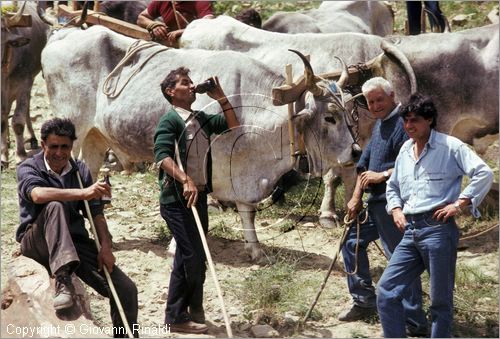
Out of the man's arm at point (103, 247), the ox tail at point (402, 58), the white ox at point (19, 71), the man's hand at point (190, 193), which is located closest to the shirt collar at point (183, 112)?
the man's hand at point (190, 193)

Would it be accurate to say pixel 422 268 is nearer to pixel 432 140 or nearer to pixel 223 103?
pixel 432 140

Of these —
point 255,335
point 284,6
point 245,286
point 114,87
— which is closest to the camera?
point 255,335

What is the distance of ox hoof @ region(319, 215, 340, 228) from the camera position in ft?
31.4

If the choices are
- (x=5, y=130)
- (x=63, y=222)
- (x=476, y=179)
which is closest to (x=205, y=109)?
(x=63, y=222)

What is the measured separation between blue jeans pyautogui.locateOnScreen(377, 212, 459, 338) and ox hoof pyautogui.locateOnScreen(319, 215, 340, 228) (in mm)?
3321

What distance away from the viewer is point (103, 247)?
20.9 feet

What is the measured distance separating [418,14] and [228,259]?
576cm

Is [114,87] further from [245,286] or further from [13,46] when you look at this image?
[13,46]

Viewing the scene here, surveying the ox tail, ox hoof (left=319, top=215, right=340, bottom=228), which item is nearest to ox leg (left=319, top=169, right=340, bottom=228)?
ox hoof (left=319, top=215, right=340, bottom=228)

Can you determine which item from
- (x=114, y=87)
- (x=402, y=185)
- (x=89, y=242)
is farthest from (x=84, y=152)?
(x=402, y=185)

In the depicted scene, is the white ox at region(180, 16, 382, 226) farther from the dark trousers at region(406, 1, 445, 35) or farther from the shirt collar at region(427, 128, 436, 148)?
the dark trousers at region(406, 1, 445, 35)

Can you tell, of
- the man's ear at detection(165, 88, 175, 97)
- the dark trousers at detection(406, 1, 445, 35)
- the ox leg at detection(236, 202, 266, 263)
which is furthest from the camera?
the dark trousers at detection(406, 1, 445, 35)

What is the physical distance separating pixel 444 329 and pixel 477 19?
33.2 ft

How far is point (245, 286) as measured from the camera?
772cm
